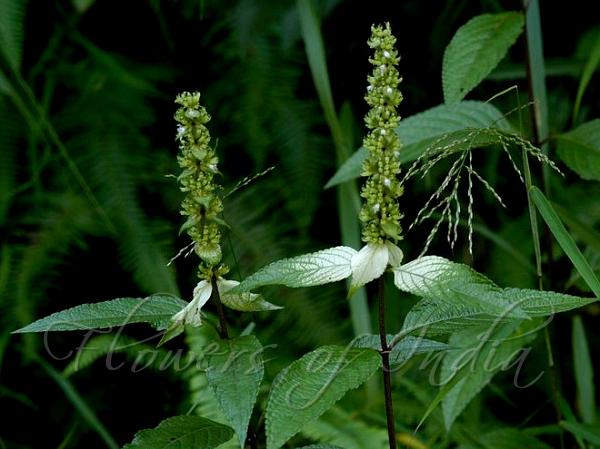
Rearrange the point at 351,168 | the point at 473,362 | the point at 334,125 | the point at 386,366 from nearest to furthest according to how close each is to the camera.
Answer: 1. the point at 386,366
2. the point at 473,362
3. the point at 351,168
4. the point at 334,125

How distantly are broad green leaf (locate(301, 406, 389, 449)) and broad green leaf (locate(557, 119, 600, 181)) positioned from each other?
2.23 ft

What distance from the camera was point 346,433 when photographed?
1767mm

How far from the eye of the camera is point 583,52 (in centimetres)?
204

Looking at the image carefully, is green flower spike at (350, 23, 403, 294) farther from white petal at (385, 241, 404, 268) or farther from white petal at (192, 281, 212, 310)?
white petal at (192, 281, 212, 310)

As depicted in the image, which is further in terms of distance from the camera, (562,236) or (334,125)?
(334,125)

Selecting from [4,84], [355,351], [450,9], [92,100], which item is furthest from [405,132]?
[92,100]

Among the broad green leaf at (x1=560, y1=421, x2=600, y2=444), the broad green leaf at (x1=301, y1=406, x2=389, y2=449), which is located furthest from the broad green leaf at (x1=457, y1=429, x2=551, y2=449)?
the broad green leaf at (x1=301, y1=406, x2=389, y2=449)

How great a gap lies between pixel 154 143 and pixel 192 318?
60.7 inches

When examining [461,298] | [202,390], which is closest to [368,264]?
[461,298]

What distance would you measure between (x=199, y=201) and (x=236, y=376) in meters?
0.19

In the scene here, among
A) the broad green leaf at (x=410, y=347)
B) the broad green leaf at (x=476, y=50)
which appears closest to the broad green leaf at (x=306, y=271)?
the broad green leaf at (x=410, y=347)

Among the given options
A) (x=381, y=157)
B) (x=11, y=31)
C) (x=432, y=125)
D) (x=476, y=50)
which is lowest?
(x=381, y=157)

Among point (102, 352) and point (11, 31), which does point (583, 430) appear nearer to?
point (102, 352)

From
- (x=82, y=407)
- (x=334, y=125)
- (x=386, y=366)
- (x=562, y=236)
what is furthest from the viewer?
(x=82, y=407)
